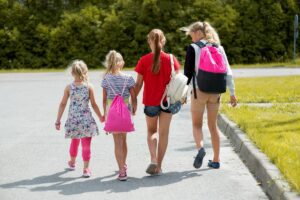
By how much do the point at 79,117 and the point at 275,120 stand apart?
4.17m

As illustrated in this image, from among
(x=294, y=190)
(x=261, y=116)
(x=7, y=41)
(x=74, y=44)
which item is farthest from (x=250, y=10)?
(x=294, y=190)

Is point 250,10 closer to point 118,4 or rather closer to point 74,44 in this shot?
point 118,4

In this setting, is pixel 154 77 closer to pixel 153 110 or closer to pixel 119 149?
pixel 153 110

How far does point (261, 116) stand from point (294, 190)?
5.32m

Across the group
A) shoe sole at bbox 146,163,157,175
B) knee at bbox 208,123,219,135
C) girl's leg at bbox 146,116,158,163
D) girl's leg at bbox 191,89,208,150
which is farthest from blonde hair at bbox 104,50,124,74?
knee at bbox 208,123,219,135

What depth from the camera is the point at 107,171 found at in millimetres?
7648

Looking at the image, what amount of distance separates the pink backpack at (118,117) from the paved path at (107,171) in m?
0.57

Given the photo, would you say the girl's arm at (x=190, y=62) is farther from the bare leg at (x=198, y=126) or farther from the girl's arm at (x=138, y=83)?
the girl's arm at (x=138, y=83)

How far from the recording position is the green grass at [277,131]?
688cm

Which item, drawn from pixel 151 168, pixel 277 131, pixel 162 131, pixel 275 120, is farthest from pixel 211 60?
pixel 275 120

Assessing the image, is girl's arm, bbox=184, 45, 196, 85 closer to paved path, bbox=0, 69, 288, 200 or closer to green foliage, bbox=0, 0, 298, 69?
paved path, bbox=0, 69, 288, 200

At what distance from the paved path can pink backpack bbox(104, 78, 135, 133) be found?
1.88ft

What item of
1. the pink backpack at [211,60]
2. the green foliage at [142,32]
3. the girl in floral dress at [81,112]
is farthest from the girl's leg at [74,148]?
the green foliage at [142,32]

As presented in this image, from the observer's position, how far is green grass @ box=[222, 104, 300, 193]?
6878 mm
